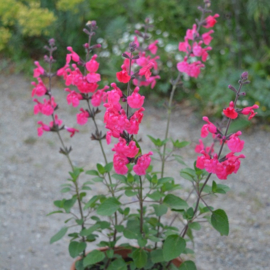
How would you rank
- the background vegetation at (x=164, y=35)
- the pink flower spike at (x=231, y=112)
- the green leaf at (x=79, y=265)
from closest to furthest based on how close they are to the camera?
the pink flower spike at (x=231, y=112) < the green leaf at (x=79, y=265) < the background vegetation at (x=164, y=35)

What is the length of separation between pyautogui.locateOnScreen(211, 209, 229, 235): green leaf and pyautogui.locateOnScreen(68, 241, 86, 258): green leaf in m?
0.60

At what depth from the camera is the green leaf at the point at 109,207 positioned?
59.2 inches

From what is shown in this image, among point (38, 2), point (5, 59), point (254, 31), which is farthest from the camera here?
point (5, 59)

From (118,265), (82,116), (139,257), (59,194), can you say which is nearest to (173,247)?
(139,257)

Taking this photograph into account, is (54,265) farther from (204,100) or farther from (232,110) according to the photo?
(204,100)

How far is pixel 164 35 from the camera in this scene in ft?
16.1

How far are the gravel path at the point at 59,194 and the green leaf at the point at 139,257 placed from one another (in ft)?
3.17

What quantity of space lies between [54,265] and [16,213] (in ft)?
2.18

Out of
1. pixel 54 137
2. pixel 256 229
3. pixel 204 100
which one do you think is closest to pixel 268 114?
pixel 204 100

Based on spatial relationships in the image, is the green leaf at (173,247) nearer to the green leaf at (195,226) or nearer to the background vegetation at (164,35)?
the green leaf at (195,226)

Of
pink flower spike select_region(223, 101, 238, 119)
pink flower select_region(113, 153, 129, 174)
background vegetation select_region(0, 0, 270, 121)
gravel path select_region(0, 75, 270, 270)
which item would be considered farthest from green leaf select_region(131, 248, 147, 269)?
background vegetation select_region(0, 0, 270, 121)

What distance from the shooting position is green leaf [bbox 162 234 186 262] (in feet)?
4.85

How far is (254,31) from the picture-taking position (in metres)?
4.59

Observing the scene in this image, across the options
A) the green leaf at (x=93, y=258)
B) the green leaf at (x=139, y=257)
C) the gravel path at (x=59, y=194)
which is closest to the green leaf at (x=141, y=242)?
the green leaf at (x=139, y=257)
